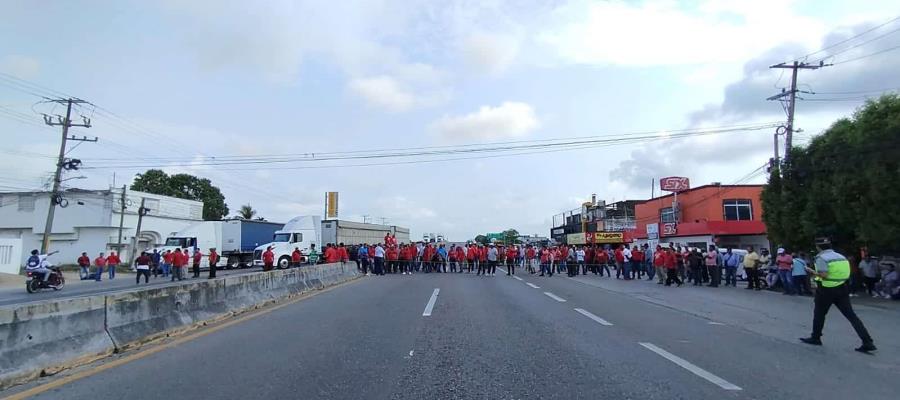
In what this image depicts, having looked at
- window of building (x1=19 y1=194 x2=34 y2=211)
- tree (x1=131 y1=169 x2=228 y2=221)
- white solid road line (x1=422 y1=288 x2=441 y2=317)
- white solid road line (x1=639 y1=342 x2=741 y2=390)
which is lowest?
white solid road line (x1=639 y1=342 x2=741 y2=390)

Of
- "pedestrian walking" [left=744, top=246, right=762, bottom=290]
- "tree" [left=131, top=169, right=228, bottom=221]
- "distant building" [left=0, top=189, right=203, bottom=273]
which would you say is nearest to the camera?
"pedestrian walking" [left=744, top=246, right=762, bottom=290]

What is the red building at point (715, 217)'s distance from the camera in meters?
42.4

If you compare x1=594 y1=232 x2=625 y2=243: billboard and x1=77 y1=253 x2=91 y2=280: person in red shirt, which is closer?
x1=77 y1=253 x2=91 y2=280: person in red shirt

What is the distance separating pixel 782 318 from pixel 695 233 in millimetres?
32665

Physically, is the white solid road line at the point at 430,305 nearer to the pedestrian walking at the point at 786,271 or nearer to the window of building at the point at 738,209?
the pedestrian walking at the point at 786,271

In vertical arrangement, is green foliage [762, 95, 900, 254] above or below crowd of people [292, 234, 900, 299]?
above

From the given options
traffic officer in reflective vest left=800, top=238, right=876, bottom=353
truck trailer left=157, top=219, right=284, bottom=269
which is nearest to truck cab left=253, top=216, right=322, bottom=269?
truck trailer left=157, top=219, right=284, bottom=269

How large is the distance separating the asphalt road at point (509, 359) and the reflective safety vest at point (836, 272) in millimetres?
964

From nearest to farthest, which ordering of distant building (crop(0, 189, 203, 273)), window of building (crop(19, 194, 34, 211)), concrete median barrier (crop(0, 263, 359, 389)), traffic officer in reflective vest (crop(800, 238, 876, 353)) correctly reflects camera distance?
concrete median barrier (crop(0, 263, 359, 389)) → traffic officer in reflective vest (crop(800, 238, 876, 353)) → distant building (crop(0, 189, 203, 273)) → window of building (crop(19, 194, 34, 211))

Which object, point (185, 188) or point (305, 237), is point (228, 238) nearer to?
point (305, 237)

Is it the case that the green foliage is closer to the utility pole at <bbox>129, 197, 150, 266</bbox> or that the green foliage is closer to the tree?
the utility pole at <bbox>129, 197, 150, 266</bbox>

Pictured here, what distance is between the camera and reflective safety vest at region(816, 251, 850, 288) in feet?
29.0

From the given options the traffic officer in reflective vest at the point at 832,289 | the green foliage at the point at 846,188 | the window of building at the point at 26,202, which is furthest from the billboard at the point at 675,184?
the window of building at the point at 26,202

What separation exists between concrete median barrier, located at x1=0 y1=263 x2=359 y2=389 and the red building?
35.4m
